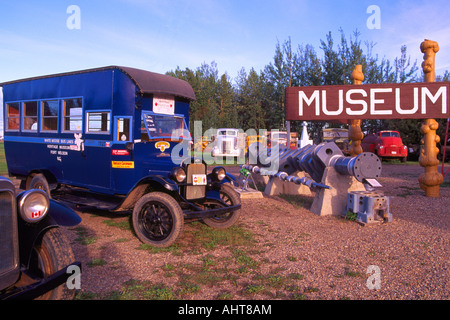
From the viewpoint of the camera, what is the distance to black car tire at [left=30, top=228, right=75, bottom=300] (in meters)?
2.78

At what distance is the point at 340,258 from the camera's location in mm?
4602

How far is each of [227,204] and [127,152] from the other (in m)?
1.99

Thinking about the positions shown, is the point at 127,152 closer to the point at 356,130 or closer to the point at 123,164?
the point at 123,164

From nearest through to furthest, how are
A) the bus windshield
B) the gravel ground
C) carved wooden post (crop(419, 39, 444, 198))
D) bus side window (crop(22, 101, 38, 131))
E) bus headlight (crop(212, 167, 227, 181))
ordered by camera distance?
the gravel ground, bus headlight (crop(212, 167, 227, 181)), the bus windshield, bus side window (crop(22, 101, 38, 131)), carved wooden post (crop(419, 39, 444, 198))

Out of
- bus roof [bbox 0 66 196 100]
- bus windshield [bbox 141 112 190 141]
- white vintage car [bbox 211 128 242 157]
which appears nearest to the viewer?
bus roof [bbox 0 66 196 100]

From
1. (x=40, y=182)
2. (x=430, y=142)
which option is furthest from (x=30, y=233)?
(x=430, y=142)

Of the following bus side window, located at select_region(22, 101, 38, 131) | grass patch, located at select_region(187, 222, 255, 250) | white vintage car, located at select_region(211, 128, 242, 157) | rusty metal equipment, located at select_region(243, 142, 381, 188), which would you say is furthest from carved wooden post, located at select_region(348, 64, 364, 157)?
white vintage car, located at select_region(211, 128, 242, 157)

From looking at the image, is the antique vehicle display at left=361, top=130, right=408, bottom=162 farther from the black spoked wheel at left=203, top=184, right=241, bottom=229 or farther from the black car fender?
the black car fender

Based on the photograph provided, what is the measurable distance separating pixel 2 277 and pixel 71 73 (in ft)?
17.2

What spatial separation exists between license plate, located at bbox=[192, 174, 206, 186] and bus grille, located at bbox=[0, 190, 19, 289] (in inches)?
120

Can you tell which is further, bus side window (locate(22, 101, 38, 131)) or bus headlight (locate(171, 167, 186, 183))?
bus side window (locate(22, 101, 38, 131))
